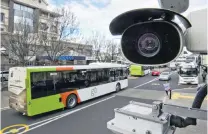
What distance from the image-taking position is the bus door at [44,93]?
29.2 feet

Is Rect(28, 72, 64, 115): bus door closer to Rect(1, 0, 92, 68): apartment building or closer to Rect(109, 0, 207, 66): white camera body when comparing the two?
Rect(109, 0, 207, 66): white camera body

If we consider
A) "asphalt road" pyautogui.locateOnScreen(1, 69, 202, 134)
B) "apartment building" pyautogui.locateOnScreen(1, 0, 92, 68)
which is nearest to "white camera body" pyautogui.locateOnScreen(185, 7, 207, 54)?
"asphalt road" pyautogui.locateOnScreen(1, 69, 202, 134)

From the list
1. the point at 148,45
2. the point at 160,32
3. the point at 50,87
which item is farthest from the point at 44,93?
the point at 160,32

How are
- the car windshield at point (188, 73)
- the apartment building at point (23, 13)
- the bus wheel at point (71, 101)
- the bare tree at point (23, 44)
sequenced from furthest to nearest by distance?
the apartment building at point (23, 13) < the car windshield at point (188, 73) < the bare tree at point (23, 44) < the bus wheel at point (71, 101)

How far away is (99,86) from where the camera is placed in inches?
546

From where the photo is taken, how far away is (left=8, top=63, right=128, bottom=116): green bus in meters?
8.82

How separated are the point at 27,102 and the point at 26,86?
30.7 inches

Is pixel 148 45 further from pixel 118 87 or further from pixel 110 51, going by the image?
pixel 110 51

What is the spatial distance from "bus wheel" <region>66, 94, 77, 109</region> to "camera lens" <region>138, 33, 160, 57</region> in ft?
31.0

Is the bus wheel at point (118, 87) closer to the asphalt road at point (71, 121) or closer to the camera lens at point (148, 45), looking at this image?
the asphalt road at point (71, 121)

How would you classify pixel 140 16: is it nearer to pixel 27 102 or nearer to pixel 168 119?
pixel 168 119

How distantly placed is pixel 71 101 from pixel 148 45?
9887mm

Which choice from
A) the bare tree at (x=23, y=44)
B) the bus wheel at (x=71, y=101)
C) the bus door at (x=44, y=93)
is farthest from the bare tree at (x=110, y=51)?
the bus door at (x=44, y=93)

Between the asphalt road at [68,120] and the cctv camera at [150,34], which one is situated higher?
the cctv camera at [150,34]
